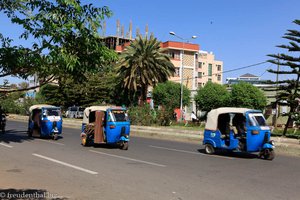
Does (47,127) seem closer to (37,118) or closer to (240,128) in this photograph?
(37,118)

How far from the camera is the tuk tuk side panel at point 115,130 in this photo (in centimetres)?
1722

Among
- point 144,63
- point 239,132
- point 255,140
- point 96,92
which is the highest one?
point 144,63

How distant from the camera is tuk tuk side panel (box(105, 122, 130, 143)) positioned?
56.5ft

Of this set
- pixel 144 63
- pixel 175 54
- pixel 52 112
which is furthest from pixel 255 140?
pixel 175 54

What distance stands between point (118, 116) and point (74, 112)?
4071 centimetres

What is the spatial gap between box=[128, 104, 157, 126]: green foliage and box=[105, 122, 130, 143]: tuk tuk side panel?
16.4 m

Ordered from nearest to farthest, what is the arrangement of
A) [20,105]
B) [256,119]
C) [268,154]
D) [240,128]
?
[268,154]
[256,119]
[240,128]
[20,105]

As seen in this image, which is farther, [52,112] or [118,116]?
[52,112]

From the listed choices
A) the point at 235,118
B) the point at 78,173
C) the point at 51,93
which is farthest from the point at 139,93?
the point at 78,173

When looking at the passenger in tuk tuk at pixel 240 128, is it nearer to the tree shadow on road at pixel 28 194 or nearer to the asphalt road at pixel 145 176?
the asphalt road at pixel 145 176

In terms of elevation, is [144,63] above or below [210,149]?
above

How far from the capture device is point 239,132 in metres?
15.2

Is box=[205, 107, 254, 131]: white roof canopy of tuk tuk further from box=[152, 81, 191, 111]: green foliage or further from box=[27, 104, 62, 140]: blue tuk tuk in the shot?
box=[152, 81, 191, 111]: green foliage

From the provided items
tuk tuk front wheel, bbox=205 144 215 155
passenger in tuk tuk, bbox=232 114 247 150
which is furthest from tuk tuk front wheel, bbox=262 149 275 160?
tuk tuk front wheel, bbox=205 144 215 155
